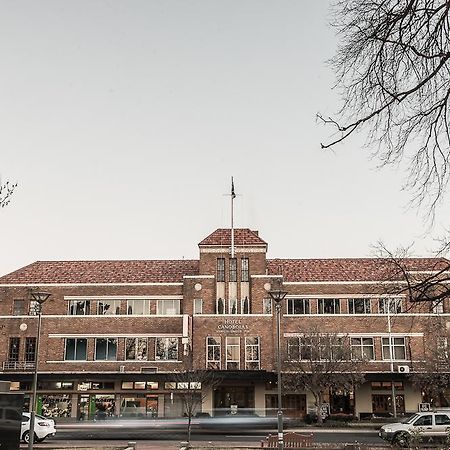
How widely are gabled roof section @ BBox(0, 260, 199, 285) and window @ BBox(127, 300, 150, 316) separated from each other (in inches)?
65.6

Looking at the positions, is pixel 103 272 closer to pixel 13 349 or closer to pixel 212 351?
pixel 13 349

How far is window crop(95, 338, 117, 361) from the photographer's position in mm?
49594

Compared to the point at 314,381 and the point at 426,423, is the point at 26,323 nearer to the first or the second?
the point at 314,381

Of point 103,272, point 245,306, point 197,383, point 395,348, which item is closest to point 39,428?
point 197,383

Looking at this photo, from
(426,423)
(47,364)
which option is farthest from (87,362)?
(426,423)

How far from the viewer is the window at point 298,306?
163 feet

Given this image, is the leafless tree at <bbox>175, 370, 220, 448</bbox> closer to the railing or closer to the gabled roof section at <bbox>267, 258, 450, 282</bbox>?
the gabled roof section at <bbox>267, 258, 450, 282</bbox>

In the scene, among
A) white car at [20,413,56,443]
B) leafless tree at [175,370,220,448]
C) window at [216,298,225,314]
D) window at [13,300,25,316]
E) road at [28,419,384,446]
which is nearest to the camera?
white car at [20,413,56,443]

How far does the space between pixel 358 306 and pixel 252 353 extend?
8.82 metres

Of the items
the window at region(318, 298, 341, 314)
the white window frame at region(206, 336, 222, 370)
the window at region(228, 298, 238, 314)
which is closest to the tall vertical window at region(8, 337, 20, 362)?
the white window frame at region(206, 336, 222, 370)


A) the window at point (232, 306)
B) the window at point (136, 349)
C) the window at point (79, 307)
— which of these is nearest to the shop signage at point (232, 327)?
the window at point (232, 306)

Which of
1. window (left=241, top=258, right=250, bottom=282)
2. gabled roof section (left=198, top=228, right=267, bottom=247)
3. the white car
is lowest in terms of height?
the white car

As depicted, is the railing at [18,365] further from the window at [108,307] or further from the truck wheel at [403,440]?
the truck wheel at [403,440]

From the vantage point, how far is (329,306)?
4988cm
